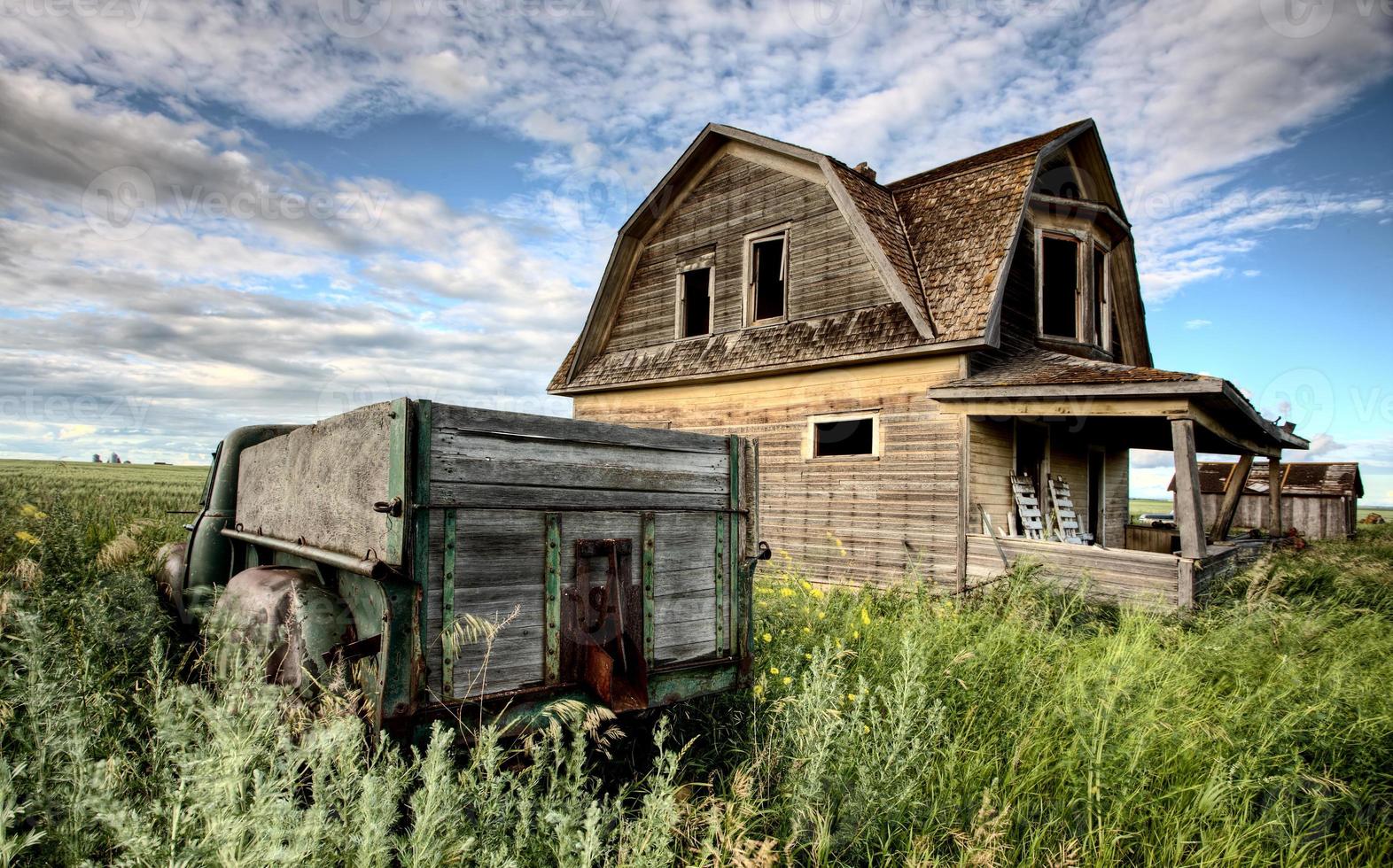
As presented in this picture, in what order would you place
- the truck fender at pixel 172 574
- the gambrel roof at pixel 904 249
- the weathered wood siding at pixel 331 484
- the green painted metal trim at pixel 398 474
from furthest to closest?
the gambrel roof at pixel 904 249
the truck fender at pixel 172 574
the weathered wood siding at pixel 331 484
the green painted metal trim at pixel 398 474

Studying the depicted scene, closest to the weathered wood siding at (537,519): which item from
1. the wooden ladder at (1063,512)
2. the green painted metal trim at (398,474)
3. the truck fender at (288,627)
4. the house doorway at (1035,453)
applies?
the green painted metal trim at (398,474)

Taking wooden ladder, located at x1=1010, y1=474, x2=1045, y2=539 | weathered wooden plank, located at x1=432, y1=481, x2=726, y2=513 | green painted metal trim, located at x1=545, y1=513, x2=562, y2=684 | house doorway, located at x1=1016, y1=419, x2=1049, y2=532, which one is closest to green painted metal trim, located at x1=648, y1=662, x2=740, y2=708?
green painted metal trim, located at x1=545, y1=513, x2=562, y2=684

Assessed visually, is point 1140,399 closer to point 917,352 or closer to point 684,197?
point 917,352

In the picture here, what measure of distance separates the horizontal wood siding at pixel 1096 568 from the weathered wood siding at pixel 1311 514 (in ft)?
66.1

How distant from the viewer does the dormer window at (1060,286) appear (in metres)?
11.5

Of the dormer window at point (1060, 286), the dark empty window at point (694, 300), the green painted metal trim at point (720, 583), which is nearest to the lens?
the green painted metal trim at point (720, 583)

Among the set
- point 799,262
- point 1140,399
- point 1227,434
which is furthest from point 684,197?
point 1227,434

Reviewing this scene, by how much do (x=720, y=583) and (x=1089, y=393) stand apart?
20.7ft

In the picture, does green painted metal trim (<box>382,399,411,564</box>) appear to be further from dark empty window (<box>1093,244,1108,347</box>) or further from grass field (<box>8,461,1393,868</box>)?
dark empty window (<box>1093,244,1108,347</box>)

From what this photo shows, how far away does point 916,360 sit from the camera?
32.0 ft

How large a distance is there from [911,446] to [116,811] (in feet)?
30.0

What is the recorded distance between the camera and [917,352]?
9.50m

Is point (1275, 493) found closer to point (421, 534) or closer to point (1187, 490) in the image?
point (1187, 490)

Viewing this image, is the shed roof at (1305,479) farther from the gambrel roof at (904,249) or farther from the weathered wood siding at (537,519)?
the weathered wood siding at (537,519)
